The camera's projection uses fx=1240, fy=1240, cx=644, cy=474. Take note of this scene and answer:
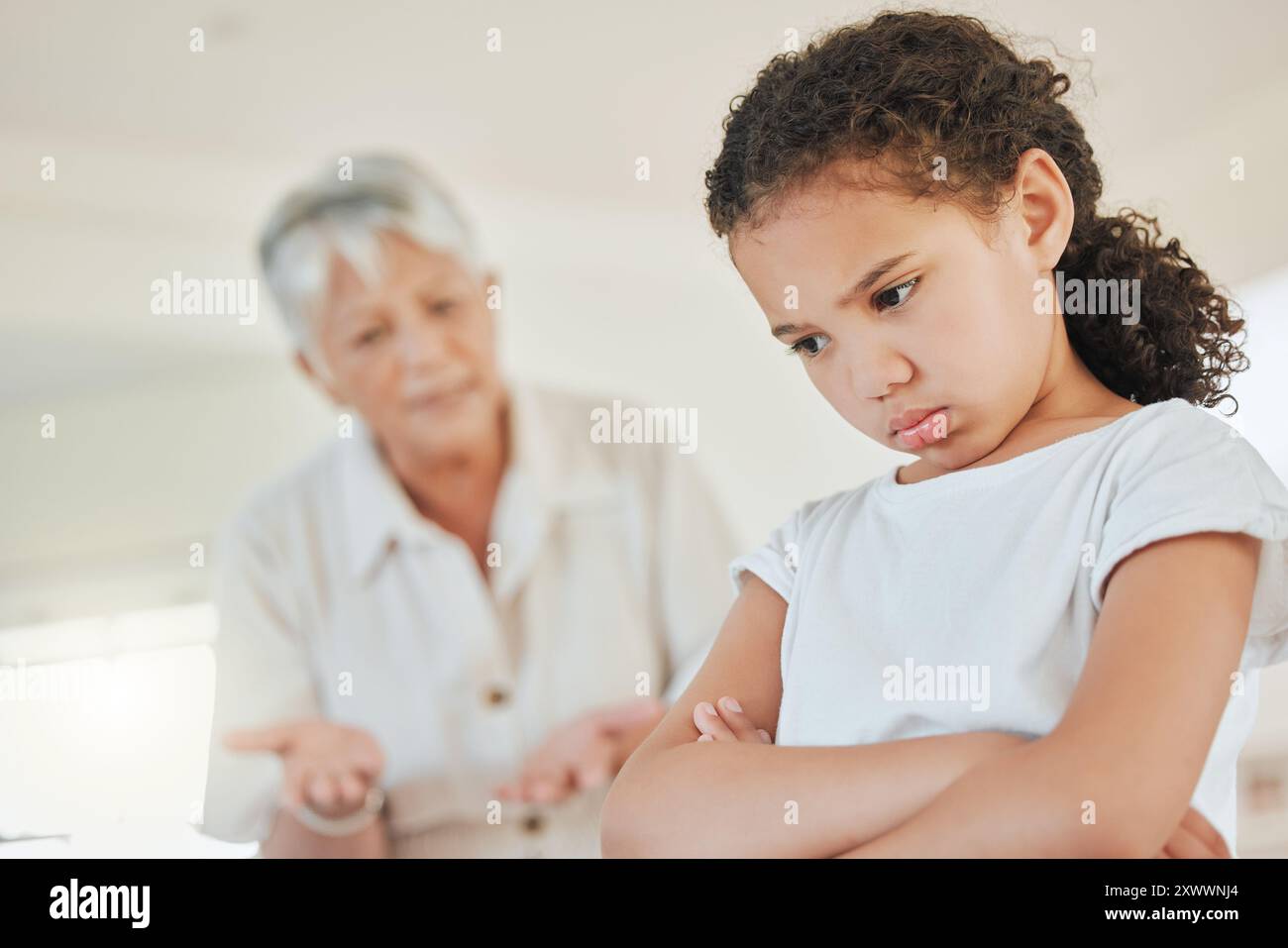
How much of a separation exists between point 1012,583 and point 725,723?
0.18m

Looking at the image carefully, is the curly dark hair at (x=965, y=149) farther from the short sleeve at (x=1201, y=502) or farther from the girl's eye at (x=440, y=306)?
the girl's eye at (x=440, y=306)

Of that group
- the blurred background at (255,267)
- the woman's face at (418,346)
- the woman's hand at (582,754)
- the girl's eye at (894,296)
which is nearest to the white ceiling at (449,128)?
the blurred background at (255,267)

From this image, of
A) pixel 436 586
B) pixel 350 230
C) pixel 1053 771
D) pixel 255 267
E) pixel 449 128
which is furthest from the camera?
pixel 255 267

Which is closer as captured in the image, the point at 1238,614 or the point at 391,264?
the point at 1238,614

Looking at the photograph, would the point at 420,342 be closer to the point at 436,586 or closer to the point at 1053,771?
the point at 436,586

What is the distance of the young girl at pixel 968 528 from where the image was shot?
0.54m

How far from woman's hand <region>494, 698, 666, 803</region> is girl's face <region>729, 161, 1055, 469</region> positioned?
207cm

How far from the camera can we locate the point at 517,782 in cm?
272

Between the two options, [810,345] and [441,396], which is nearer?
[810,345]

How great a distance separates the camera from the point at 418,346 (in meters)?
2.96

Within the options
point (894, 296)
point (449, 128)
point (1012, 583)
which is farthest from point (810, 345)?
point (449, 128)
